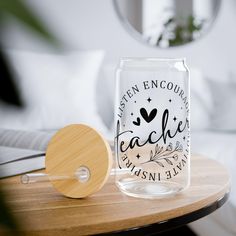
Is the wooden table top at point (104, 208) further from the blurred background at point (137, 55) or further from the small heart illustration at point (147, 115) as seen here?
the blurred background at point (137, 55)

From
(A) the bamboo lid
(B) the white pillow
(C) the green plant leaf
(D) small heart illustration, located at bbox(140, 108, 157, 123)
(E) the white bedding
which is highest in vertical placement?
(C) the green plant leaf

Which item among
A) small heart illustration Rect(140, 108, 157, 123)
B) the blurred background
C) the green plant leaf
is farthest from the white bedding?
the green plant leaf

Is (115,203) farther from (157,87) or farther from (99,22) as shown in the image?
(99,22)

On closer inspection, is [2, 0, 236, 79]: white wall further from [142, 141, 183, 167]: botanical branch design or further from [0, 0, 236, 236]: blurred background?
[142, 141, 183, 167]: botanical branch design

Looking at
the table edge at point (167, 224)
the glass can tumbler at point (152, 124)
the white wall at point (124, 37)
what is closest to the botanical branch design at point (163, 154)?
the glass can tumbler at point (152, 124)

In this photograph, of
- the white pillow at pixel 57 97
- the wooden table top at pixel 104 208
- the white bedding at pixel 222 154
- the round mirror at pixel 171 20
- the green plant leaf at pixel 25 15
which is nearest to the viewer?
the green plant leaf at pixel 25 15

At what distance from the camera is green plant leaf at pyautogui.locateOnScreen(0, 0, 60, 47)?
0.14 meters

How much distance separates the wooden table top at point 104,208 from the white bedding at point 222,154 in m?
0.60

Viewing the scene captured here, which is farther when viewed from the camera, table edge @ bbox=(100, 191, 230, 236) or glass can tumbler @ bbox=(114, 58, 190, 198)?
glass can tumbler @ bbox=(114, 58, 190, 198)

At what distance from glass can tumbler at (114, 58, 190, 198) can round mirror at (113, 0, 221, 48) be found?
2206 millimetres

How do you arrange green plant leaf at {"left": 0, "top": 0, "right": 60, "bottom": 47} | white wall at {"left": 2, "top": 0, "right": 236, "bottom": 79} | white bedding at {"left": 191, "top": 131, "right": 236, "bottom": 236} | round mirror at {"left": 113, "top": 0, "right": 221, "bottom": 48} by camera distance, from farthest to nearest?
round mirror at {"left": 113, "top": 0, "right": 221, "bottom": 48}, white wall at {"left": 2, "top": 0, "right": 236, "bottom": 79}, white bedding at {"left": 191, "top": 131, "right": 236, "bottom": 236}, green plant leaf at {"left": 0, "top": 0, "right": 60, "bottom": 47}

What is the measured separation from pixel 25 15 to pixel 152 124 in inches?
27.4

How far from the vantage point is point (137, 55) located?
9.88ft

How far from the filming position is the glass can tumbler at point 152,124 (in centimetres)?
83
